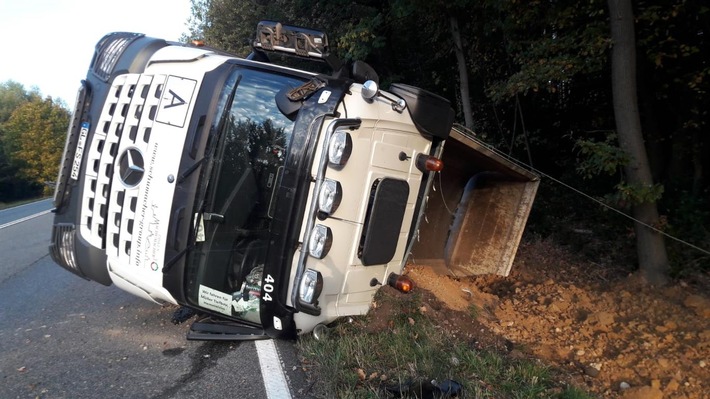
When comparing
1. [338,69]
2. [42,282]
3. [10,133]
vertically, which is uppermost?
[338,69]

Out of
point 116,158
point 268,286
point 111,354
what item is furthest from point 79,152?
A: point 268,286

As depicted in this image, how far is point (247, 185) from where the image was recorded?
11.5 ft

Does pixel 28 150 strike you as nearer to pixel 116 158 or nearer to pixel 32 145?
pixel 32 145

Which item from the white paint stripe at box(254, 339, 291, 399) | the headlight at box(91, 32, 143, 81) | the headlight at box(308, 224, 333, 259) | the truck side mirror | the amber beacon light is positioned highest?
the truck side mirror

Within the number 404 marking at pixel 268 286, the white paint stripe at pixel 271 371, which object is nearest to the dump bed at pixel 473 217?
the white paint stripe at pixel 271 371

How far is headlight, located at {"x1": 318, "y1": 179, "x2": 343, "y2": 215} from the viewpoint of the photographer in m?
3.24

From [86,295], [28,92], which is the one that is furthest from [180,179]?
[28,92]

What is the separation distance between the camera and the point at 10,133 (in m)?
47.6

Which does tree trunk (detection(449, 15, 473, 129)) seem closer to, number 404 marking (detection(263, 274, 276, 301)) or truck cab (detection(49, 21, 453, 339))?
truck cab (detection(49, 21, 453, 339))

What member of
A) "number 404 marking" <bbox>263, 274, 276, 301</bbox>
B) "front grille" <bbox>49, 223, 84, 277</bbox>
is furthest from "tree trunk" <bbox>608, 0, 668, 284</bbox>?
"front grille" <bbox>49, 223, 84, 277</bbox>

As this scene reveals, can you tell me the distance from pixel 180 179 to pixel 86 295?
3206 millimetres

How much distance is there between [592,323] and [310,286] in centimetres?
285

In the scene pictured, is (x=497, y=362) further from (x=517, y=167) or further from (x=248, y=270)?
(x=517, y=167)

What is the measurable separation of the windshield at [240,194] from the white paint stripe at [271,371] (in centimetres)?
48
